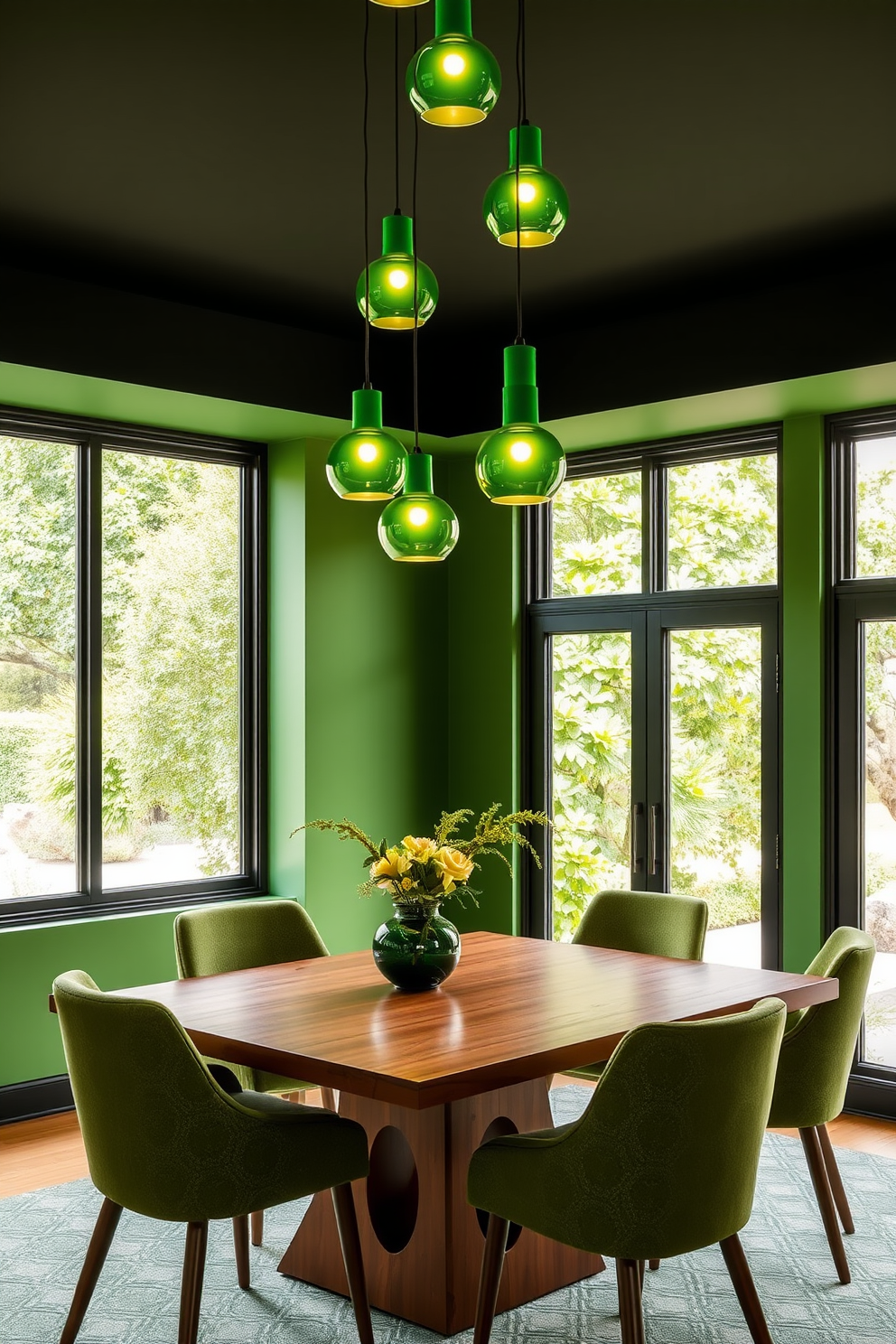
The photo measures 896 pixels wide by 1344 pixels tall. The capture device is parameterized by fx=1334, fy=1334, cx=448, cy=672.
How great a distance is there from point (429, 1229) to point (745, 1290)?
0.80 meters

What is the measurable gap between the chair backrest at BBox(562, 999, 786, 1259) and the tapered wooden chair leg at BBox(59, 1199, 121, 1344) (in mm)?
1009

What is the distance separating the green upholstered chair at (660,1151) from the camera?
2.52 m

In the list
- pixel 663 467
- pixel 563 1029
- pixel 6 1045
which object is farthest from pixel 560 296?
pixel 6 1045

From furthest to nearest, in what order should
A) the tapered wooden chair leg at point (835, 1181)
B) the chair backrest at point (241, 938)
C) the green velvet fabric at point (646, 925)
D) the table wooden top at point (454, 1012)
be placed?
1. the green velvet fabric at point (646, 925)
2. the chair backrest at point (241, 938)
3. the tapered wooden chair leg at point (835, 1181)
4. the table wooden top at point (454, 1012)

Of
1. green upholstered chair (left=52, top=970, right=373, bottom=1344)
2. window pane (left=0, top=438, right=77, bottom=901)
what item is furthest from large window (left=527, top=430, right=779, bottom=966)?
green upholstered chair (left=52, top=970, right=373, bottom=1344)

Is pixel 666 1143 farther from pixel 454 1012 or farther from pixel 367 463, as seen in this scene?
pixel 367 463

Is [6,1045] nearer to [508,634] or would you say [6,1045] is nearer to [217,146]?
[508,634]

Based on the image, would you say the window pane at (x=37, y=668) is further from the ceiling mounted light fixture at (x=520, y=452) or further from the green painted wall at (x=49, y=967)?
the ceiling mounted light fixture at (x=520, y=452)

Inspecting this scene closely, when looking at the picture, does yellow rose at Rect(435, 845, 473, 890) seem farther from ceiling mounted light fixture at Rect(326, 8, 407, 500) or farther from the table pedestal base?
ceiling mounted light fixture at Rect(326, 8, 407, 500)

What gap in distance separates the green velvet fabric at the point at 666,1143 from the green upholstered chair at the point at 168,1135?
1.88ft

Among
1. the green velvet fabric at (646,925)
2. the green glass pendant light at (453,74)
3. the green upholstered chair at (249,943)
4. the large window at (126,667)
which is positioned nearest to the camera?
the green glass pendant light at (453,74)

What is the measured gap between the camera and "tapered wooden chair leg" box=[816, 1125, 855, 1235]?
3627mm

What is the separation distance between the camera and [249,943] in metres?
4.12

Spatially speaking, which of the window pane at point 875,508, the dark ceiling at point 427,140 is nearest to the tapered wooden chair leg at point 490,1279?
the dark ceiling at point 427,140
